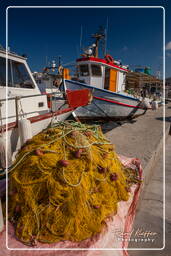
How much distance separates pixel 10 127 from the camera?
3.40m

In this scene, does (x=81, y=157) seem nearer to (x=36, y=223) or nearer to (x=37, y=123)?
(x=36, y=223)

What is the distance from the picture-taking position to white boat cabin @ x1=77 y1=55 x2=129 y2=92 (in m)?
9.46

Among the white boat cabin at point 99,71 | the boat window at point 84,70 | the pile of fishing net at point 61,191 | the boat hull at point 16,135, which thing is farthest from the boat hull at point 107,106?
the pile of fishing net at point 61,191

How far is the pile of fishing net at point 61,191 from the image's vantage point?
1651 millimetres

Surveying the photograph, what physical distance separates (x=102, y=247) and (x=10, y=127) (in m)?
2.79

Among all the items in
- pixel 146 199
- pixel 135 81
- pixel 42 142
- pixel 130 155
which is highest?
pixel 135 81

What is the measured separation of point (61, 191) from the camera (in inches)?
66.8

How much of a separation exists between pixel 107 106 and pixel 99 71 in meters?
2.33

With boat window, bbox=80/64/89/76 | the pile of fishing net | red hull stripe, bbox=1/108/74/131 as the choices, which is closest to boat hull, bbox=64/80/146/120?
boat window, bbox=80/64/89/76

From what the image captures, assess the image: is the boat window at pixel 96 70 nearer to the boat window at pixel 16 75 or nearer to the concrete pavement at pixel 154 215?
the boat window at pixel 16 75

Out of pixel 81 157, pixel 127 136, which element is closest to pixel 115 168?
pixel 81 157

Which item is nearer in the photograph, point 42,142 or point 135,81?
point 42,142

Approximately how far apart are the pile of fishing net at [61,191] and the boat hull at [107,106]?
689 centimetres

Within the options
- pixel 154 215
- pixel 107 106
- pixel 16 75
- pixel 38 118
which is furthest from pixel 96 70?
pixel 154 215
